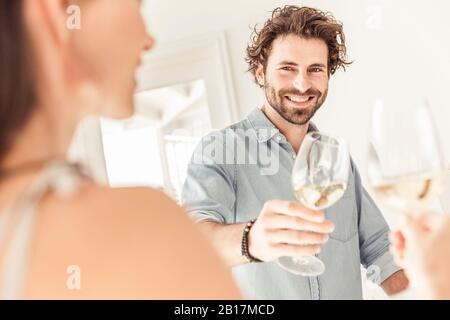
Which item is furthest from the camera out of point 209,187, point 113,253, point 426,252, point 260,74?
point 260,74

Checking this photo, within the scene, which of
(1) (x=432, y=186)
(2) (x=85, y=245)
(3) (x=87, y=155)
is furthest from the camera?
(3) (x=87, y=155)

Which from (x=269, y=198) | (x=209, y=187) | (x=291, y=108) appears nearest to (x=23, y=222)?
(x=209, y=187)

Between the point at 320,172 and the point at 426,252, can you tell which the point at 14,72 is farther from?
the point at 320,172

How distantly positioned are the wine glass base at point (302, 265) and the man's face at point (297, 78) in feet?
1.72

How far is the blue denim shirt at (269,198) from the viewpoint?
1164 mm

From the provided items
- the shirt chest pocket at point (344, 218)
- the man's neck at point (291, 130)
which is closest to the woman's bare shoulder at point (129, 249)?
the shirt chest pocket at point (344, 218)

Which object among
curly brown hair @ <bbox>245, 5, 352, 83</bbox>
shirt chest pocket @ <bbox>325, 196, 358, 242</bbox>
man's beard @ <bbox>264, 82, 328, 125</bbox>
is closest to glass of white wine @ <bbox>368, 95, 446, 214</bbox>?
shirt chest pocket @ <bbox>325, 196, 358, 242</bbox>

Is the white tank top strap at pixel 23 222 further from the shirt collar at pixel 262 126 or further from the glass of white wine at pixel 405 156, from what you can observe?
the shirt collar at pixel 262 126

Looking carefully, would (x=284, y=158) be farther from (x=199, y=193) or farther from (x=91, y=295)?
(x=91, y=295)

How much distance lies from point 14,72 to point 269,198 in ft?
3.13

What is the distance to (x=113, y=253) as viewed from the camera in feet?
1.11

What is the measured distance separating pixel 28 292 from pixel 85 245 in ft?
0.16

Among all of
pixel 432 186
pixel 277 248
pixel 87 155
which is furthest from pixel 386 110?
pixel 87 155
